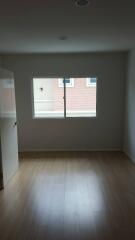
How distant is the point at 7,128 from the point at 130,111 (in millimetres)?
2852

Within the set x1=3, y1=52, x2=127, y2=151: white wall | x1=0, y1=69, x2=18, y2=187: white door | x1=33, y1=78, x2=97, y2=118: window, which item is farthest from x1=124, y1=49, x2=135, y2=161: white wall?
x1=0, y1=69, x2=18, y2=187: white door

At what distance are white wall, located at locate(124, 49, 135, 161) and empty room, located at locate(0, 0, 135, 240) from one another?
2cm

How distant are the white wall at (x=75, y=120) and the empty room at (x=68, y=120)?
0.08 feet

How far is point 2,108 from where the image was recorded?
11.1 ft

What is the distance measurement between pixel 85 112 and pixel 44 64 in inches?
65.4

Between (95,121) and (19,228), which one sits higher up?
(95,121)

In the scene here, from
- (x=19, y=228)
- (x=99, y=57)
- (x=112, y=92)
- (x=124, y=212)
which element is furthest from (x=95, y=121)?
(x=19, y=228)

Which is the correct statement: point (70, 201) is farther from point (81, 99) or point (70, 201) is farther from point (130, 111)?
point (81, 99)

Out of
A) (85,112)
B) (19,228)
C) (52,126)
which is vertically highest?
(85,112)

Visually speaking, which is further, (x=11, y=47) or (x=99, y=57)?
(x=99, y=57)

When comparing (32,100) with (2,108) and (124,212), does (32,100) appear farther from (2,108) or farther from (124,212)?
(124,212)

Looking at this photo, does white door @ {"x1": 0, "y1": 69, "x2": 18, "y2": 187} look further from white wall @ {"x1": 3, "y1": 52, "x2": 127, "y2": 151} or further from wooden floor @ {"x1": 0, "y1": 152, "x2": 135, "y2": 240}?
white wall @ {"x1": 3, "y1": 52, "x2": 127, "y2": 151}

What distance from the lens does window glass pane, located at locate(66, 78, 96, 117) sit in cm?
534

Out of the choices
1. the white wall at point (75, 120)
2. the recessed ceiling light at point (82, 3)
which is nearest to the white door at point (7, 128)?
the white wall at point (75, 120)
